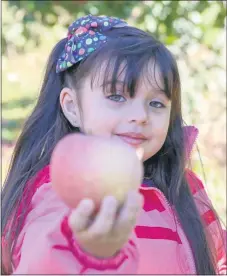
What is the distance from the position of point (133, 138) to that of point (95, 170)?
0.35 meters

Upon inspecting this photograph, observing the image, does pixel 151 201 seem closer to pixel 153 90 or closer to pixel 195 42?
pixel 153 90

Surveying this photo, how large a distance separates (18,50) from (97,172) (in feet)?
19.8

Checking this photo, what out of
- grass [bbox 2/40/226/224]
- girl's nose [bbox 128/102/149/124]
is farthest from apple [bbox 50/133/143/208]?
grass [bbox 2/40/226/224]

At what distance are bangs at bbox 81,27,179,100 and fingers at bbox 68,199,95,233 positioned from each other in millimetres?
434

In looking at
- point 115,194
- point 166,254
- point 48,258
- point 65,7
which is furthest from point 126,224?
point 65,7

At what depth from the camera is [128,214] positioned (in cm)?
106

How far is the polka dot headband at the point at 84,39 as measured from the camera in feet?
5.13

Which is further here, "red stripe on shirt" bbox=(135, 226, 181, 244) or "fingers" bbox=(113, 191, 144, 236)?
"red stripe on shirt" bbox=(135, 226, 181, 244)

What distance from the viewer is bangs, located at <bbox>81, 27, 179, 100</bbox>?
145 centimetres

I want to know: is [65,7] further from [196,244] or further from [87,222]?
[87,222]

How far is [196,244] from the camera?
158 cm

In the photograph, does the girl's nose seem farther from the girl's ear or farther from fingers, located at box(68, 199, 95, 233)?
fingers, located at box(68, 199, 95, 233)

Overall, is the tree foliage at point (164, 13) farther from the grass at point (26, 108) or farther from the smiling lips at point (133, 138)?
the smiling lips at point (133, 138)

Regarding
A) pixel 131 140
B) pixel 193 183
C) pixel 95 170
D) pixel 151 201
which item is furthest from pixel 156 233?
pixel 95 170
